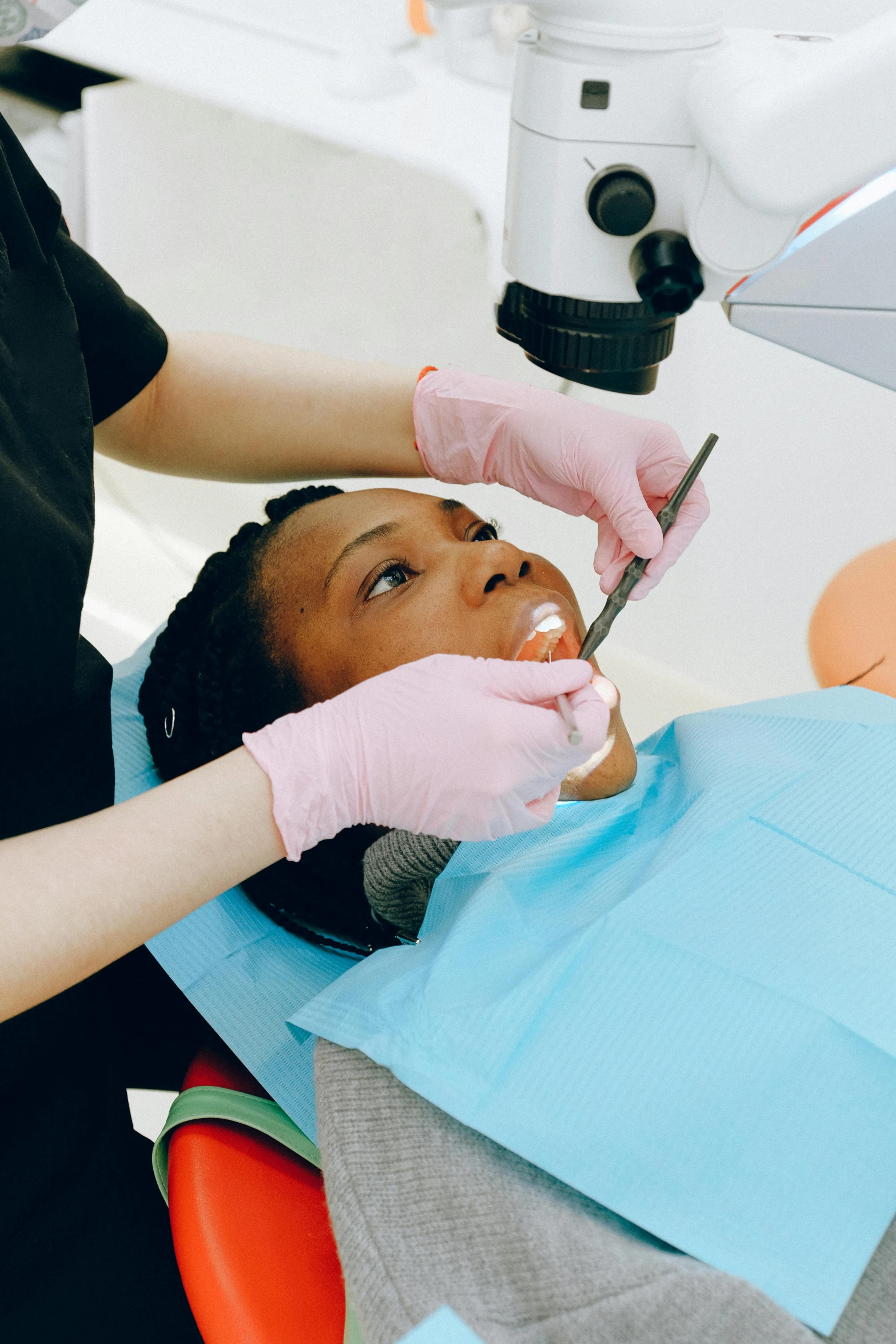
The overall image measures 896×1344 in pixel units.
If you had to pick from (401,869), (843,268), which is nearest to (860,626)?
(843,268)

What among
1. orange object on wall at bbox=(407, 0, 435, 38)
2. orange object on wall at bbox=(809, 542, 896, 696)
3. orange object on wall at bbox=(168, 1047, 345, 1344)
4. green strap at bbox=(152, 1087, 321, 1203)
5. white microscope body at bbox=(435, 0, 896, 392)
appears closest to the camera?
white microscope body at bbox=(435, 0, 896, 392)

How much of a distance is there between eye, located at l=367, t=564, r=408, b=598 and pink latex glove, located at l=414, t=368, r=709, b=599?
210mm

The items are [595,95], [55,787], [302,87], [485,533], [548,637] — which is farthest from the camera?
[302,87]

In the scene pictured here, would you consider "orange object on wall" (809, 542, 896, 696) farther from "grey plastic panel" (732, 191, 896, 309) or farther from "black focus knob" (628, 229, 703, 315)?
"black focus knob" (628, 229, 703, 315)

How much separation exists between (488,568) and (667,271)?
436 millimetres

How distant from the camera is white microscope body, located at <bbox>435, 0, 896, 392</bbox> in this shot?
584 mm

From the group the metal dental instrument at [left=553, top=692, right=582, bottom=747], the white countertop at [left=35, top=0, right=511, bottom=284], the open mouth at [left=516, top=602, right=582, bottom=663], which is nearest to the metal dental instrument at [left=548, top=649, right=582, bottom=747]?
the metal dental instrument at [left=553, top=692, right=582, bottom=747]

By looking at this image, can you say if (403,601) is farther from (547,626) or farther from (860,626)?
(860,626)

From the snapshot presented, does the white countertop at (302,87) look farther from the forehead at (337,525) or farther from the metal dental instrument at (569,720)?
the metal dental instrument at (569,720)

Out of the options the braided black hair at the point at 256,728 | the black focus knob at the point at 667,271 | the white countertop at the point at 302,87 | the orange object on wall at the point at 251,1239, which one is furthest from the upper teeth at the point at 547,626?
the white countertop at the point at 302,87

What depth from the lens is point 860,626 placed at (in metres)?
1.32

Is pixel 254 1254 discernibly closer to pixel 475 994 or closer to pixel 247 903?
pixel 475 994

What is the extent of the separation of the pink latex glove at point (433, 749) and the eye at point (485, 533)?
332 millimetres

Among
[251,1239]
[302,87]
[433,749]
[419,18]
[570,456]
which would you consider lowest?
[251,1239]
